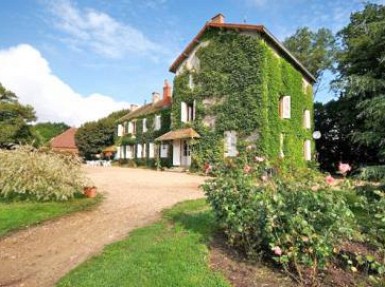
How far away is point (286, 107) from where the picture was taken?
2244 cm

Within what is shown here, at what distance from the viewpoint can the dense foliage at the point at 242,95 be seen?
20234 mm

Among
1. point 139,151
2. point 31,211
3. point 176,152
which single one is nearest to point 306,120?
point 176,152

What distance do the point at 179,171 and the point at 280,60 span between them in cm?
984

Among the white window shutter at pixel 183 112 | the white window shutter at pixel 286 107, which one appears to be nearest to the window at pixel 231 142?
the white window shutter at pixel 286 107

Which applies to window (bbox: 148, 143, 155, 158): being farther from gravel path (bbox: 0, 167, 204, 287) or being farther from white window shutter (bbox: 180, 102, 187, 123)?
gravel path (bbox: 0, 167, 204, 287)

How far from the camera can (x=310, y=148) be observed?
85.4 ft

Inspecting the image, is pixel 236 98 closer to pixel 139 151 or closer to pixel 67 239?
pixel 139 151

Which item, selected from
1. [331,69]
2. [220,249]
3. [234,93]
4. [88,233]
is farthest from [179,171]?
[331,69]

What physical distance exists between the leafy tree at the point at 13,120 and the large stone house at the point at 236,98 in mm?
13200

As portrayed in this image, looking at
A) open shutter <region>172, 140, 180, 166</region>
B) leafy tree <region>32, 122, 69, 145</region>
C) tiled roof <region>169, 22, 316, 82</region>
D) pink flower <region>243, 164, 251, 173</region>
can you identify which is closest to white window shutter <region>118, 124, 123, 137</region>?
tiled roof <region>169, 22, 316, 82</region>

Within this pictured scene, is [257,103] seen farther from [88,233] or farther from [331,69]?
[331,69]

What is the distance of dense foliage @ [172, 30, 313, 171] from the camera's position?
2023 cm

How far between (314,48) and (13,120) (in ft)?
99.6

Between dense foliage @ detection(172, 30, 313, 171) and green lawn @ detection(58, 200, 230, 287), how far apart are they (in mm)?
12647
